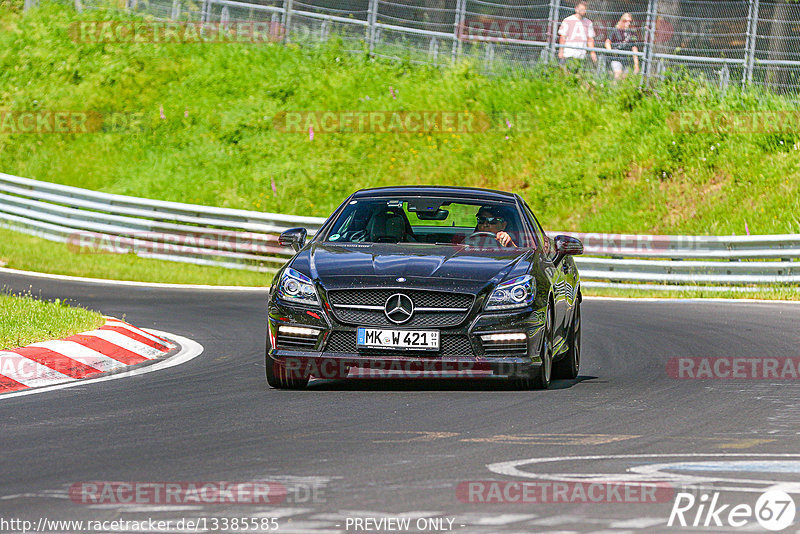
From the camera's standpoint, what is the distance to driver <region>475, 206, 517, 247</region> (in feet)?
34.8

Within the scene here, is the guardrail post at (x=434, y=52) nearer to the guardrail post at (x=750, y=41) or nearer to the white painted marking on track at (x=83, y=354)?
the guardrail post at (x=750, y=41)

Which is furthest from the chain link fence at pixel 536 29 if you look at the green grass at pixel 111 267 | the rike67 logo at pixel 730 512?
the rike67 logo at pixel 730 512

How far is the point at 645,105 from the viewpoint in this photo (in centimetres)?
2986

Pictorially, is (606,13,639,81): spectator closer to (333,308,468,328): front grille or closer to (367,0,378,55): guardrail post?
(367,0,378,55): guardrail post

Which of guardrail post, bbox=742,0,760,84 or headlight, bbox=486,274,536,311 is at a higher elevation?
guardrail post, bbox=742,0,760,84

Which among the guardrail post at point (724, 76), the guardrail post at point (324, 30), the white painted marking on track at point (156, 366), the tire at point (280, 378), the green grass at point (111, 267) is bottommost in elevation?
the green grass at point (111, 267)

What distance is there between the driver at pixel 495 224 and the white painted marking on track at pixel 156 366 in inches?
108

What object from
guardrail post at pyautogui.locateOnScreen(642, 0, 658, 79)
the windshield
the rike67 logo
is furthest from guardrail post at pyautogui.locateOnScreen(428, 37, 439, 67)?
the rike67 logo

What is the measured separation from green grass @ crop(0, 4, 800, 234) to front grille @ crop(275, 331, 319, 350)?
1677cm

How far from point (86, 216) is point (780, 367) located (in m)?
16.3

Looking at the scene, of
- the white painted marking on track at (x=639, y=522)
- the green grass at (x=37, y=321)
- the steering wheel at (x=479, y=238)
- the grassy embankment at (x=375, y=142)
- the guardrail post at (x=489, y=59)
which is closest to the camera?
the white painted marking on track at (x=639, y=522)

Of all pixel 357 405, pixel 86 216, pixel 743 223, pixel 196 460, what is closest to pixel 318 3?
pixel 86 216

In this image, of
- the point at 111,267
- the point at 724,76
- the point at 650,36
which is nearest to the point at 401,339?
Answer: the point at 111,267

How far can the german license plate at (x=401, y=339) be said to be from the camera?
9.15 m
